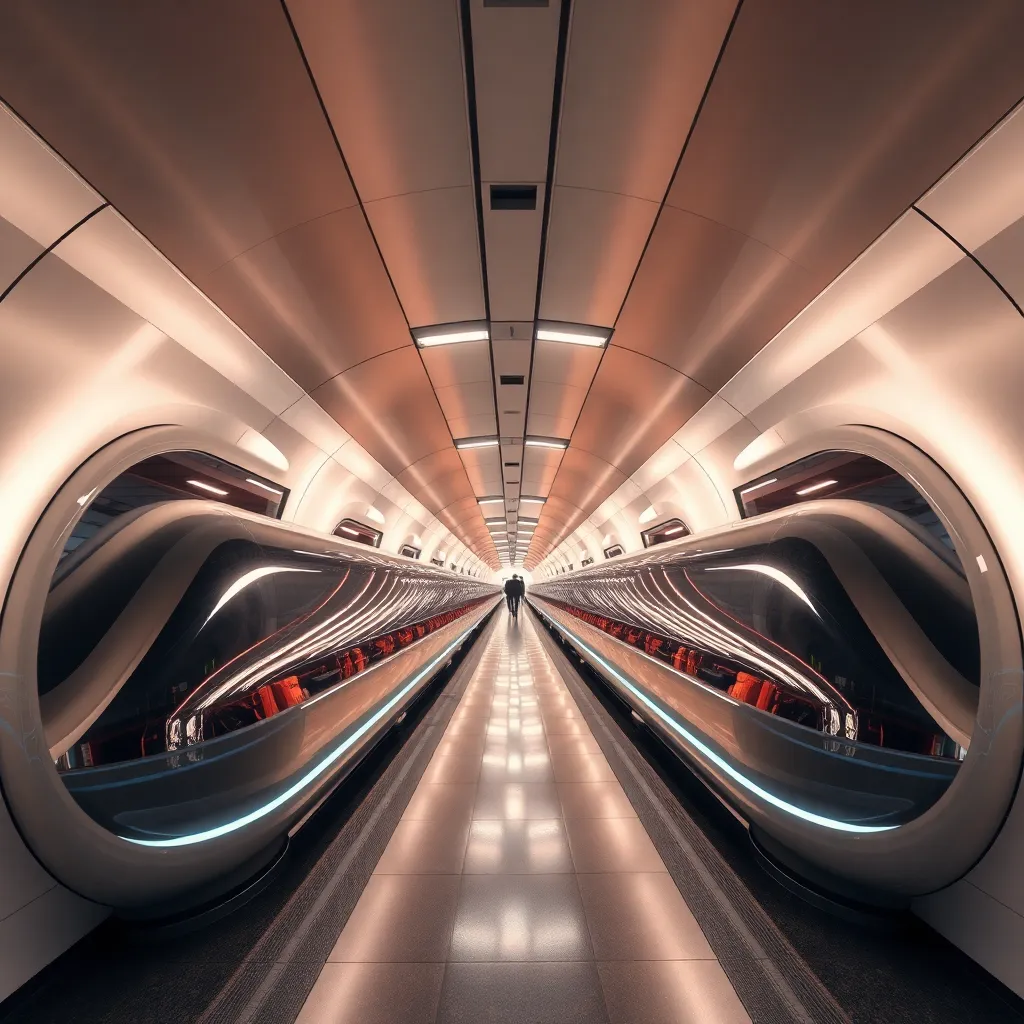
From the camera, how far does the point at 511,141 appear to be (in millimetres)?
2758

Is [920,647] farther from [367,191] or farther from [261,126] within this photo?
[261,126]

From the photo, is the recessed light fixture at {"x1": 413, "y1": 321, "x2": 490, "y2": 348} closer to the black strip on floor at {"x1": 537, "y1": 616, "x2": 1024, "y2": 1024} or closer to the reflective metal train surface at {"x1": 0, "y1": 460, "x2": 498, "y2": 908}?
the reflective metal train surface at {"x1": 0, "y1": 460, "x2": 498, "y2": 908}

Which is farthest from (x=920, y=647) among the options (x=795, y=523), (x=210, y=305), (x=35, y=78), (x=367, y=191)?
(x=210, y=305)

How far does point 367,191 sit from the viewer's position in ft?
9.75

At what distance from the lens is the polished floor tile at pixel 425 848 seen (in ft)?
9.73

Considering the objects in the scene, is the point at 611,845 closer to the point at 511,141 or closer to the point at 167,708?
the point at 167,708

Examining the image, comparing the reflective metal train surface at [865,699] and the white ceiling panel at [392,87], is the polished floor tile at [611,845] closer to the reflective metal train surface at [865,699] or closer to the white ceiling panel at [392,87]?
the reflective metal train surface at [865,699]

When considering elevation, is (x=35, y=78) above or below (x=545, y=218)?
below

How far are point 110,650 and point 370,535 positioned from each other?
8991mm

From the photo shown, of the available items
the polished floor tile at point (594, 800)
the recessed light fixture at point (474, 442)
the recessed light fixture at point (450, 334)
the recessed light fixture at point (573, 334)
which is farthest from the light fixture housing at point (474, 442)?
the polished floor tile at point (594, 800)

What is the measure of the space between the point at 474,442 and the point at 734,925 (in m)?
7.50

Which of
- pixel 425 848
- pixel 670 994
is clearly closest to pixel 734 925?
pixel 670 994

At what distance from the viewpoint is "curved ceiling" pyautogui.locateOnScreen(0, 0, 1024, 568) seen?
6.52ft

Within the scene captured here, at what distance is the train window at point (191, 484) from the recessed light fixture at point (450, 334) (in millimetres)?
2256
